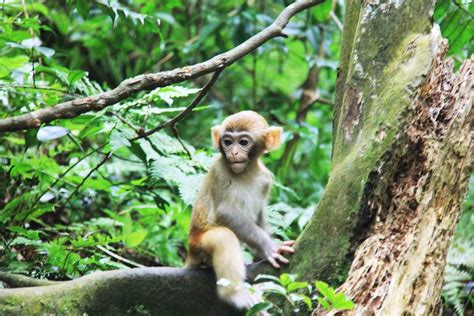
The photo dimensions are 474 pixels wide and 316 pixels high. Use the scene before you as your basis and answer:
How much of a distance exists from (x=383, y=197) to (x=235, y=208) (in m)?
1.40

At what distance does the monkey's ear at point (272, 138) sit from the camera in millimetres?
5684

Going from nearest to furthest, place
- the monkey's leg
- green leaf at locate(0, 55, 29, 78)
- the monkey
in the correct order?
the monkey's leg, the monkey, green leaf at locate(0, 55, 29, 78)

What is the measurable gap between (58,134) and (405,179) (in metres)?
2.62

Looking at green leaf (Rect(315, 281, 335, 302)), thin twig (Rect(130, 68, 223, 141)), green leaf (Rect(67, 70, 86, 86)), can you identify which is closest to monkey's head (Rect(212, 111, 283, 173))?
thin twig (Rect(130, 68, 223, 141))

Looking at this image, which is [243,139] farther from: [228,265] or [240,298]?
[240,298]

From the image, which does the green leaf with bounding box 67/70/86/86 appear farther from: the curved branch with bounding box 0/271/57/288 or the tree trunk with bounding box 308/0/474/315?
the tree trunk with bounding box 308/0/474/315

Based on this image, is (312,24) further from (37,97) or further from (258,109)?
Answer: (37,97)

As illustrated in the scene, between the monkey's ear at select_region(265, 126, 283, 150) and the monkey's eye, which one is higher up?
the monkey's ear at select_region(265, 126, 283, 150)

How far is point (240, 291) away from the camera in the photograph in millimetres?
4754

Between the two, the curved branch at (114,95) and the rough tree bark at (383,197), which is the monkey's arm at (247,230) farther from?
the curved branch at (114,95)

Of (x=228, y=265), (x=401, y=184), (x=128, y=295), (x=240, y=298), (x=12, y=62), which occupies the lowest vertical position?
(x=128, y=295)

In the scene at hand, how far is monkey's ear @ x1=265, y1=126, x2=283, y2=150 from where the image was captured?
5.68 metres

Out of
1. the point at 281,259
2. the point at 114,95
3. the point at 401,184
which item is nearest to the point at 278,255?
the point at 281,259

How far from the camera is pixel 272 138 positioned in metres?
5.71
